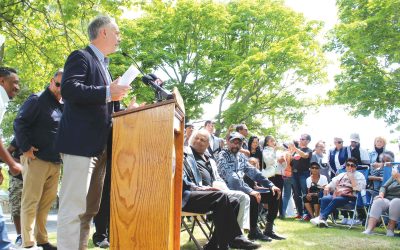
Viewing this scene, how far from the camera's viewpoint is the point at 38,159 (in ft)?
14.4

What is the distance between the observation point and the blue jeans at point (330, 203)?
8.63 m

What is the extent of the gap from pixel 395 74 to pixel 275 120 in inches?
357

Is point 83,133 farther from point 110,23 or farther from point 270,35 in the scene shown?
point 270,35

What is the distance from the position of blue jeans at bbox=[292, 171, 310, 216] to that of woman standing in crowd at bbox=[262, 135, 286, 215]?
19.1 inches

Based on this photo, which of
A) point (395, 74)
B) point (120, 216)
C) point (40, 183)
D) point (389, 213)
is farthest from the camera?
point (395, 74)

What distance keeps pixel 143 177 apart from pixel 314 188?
7711 mm

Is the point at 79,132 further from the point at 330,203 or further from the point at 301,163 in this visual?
the point at 301,163

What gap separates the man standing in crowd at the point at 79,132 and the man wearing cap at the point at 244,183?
11.5 feet

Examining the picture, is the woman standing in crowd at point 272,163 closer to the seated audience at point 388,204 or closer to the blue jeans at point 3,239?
the seated audience at point 388,204

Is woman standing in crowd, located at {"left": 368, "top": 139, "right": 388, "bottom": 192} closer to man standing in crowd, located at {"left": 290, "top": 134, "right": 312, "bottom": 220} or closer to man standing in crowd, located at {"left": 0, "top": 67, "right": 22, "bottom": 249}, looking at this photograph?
man standing in crowd, located at {"left": 290, "top": 134, "right": 312, "bottom": 220}

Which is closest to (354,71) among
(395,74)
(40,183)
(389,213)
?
(395,74)

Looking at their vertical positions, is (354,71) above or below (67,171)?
above

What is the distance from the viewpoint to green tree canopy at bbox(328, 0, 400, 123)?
52.9 ft

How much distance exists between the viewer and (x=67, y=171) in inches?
114
